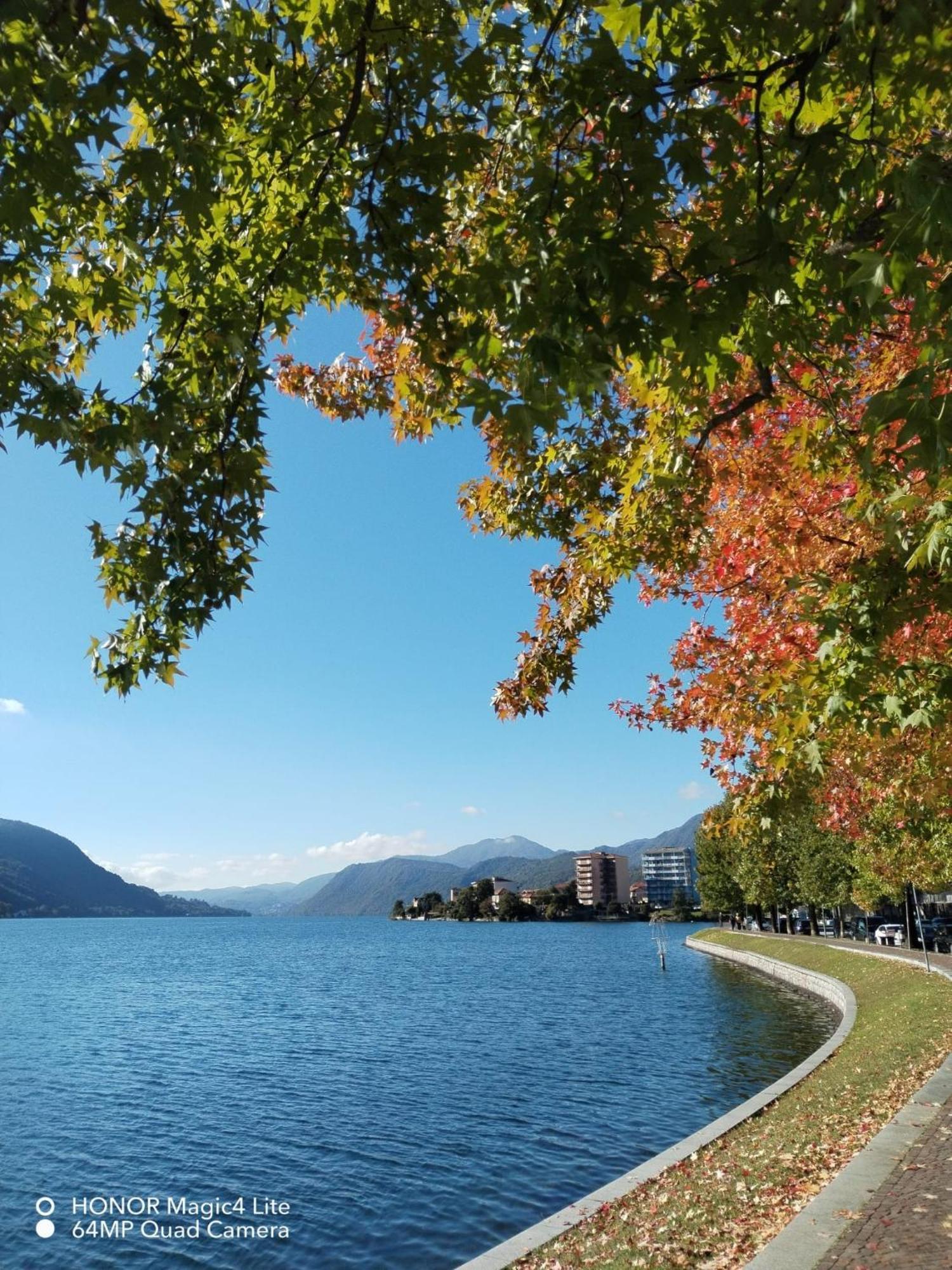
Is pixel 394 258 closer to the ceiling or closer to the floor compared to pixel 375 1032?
closer to the ceiling

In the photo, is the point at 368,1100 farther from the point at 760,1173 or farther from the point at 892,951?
the point at 892,951

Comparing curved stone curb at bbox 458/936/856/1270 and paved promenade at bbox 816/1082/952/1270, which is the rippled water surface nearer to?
curved stone curb at bbox 458/936/856/1270

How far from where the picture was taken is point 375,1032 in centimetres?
3434

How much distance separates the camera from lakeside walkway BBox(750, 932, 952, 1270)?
7.11 m

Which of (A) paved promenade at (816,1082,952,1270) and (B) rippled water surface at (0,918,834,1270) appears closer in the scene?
(A) paved promenade at (816,1082,952,1270)

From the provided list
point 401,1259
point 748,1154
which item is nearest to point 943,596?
point 748,1154

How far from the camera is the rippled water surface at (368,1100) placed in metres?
14.2

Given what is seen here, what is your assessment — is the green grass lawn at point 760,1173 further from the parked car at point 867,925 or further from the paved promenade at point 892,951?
the parked car at point 867,925

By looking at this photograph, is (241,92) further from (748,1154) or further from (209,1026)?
(209,1026)

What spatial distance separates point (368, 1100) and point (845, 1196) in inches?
640

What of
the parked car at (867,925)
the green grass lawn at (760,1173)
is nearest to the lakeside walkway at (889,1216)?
the green grass lawn at (760,1173)

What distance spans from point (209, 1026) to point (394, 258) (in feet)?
131

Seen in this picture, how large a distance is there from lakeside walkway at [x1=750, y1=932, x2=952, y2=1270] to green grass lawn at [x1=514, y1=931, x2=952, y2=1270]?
672 mm

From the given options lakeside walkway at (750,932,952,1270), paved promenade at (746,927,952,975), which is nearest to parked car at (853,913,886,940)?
paved promenade at (746,927,952,975)
